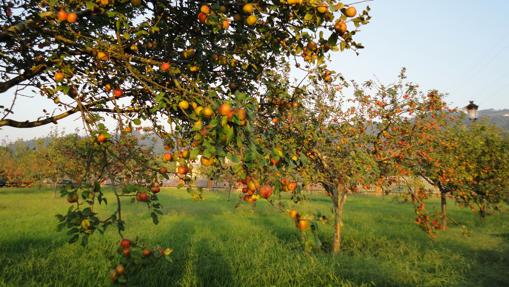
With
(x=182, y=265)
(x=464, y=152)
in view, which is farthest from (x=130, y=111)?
(x=464, y=152)

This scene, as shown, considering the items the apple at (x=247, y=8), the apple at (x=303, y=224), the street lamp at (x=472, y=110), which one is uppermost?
the street lamp at (x=472, y=110)

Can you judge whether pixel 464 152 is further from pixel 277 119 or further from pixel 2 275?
pixel 2 275

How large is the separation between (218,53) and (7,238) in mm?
11016

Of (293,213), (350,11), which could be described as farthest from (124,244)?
(350,11)

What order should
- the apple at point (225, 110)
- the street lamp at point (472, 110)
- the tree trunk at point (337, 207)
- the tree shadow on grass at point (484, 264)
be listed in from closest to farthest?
the apple at point (225, 110), the tree shadow on grass at point (484, 264), the tree trunk at point (337, 207), the street lamp at point (472, 110)

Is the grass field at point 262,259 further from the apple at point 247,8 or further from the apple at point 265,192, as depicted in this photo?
the apple at point 247,8

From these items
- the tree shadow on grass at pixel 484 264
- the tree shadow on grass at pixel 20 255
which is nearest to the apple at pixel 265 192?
the tree shadow on grass at pixel 20 255

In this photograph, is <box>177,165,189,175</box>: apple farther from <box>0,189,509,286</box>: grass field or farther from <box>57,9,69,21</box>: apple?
<box>0,189,509,286</box>: grass field

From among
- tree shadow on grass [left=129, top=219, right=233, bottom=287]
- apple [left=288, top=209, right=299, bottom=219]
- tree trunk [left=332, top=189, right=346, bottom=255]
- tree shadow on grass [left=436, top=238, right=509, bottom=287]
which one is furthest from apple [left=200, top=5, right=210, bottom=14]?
tree shadow on grass [left=436, top=238, right=509, bottom=287]

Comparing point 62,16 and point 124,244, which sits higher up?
point 62,16

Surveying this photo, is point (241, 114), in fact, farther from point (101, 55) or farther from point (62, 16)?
point (62, 16)

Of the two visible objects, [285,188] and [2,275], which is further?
[2,275]

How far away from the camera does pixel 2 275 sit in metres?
6.20

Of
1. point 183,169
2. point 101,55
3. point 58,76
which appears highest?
point 101,55
